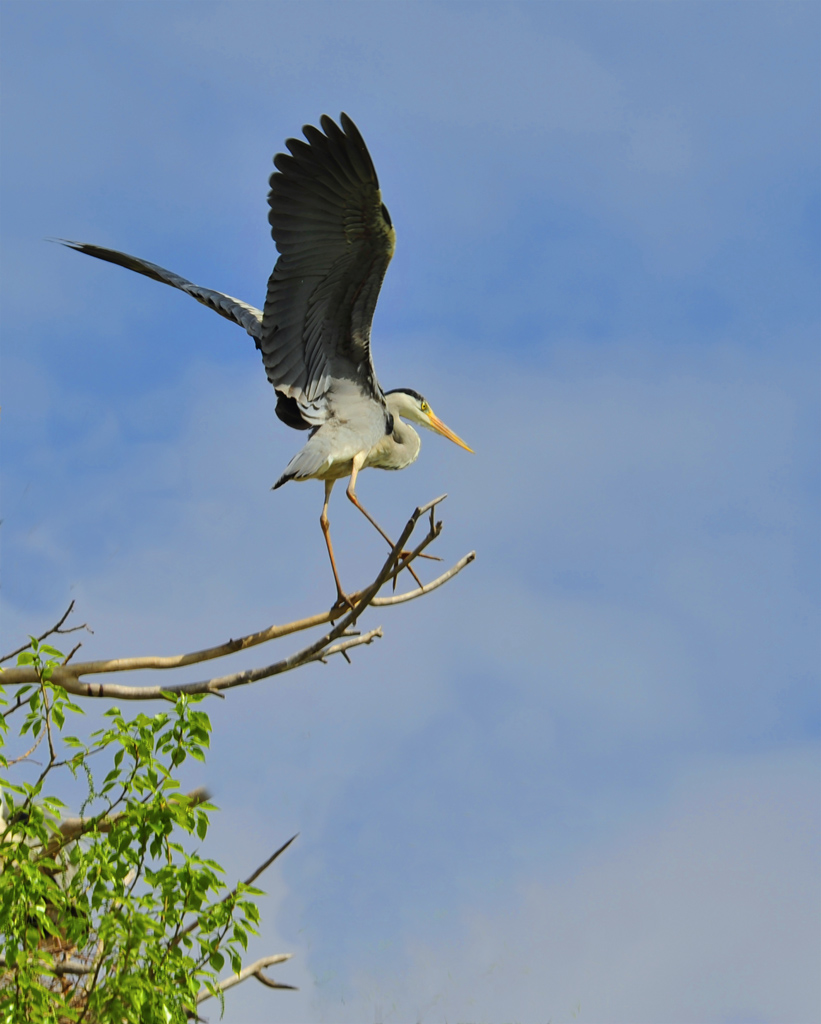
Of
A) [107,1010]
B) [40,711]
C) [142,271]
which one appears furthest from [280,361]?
[107,1010]

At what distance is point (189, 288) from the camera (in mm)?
8227

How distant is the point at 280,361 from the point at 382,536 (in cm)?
129

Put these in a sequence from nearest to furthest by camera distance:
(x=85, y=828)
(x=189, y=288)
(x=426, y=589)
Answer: (x=85, y=828) < (x=426, y=589) < (x=189, y=288)

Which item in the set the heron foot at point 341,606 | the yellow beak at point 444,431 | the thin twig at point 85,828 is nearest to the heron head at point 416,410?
the yellow beak at point 444,431

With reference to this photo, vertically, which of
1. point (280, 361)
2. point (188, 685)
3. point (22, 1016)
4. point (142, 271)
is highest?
point (142, 271)

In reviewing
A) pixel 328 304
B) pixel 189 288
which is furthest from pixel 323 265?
pixel 189 288

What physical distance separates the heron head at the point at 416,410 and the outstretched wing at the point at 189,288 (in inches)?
55.4

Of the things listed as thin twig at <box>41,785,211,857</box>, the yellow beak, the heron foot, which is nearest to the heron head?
the yellow beak

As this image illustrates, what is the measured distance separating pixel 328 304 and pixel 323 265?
0.90 feet

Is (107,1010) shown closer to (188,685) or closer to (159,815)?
(159,815)

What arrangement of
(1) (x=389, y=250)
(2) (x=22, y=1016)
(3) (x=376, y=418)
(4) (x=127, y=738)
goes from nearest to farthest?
(2) (x=22, y=1016) < (4) (x=127, y=738) < (1) (x=389, y=250) < (3) (x=376, y=418)

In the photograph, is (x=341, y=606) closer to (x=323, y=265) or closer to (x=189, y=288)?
(x=323, y=265)

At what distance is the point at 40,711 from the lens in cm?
493

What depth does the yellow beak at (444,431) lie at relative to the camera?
30.0ft
